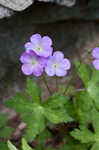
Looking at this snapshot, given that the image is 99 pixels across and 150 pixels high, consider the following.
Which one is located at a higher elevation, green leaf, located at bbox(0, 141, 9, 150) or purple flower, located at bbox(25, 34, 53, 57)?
purple flower, located at bbox(25, 34, 53, 57)

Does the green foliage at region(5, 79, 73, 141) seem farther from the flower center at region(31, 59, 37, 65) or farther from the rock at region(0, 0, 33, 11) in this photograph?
the rock at region(0, 0, 33, 11)

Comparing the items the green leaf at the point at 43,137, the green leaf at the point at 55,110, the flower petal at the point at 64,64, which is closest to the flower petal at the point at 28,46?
the flower petal at the point at 64,64

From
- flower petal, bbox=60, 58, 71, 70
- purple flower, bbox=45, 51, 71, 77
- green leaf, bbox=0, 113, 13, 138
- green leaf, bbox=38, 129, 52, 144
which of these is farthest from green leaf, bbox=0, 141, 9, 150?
flower petal, bbox=60, 58, 71, 70

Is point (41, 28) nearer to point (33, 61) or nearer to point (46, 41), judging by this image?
point (46, 41)

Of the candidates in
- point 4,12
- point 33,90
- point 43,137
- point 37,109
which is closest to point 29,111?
point 37,109

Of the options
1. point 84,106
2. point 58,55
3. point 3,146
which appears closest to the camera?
point 58,55
